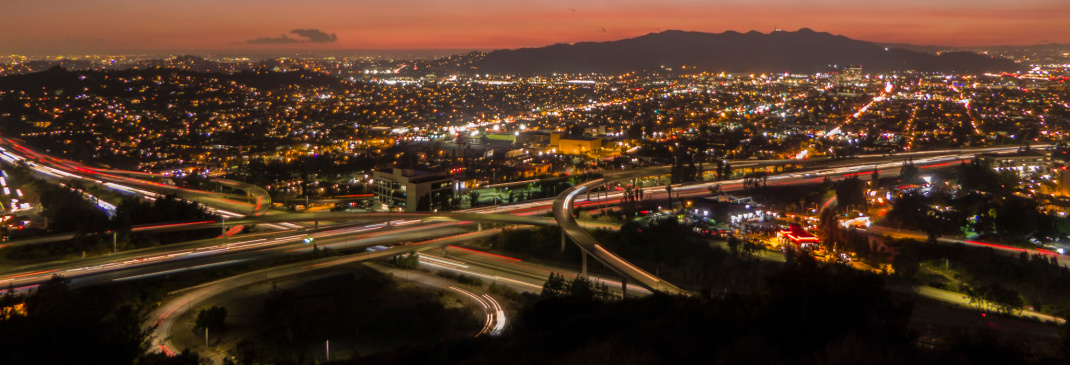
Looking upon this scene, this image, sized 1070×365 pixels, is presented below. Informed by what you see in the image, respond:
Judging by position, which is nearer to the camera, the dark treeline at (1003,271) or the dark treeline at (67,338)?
the dark treeline at (67,338)

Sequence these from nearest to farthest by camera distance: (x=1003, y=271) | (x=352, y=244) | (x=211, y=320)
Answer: (x=211, y=320) → (x=1003, y=271) → (x=352, y=244)

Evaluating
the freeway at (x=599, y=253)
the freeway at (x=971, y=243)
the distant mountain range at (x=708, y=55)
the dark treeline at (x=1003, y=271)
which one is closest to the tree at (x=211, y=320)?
the freeway at (x=599, y=253)

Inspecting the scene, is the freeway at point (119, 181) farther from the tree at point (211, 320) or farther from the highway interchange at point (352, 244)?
the tree at point (211, 320)

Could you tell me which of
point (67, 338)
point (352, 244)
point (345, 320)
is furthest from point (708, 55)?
point (67, 338)

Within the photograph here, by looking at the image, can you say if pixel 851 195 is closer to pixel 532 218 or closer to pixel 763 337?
pixel 532 218

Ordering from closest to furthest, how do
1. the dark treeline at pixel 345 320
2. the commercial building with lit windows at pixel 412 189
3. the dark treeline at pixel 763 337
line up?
the dark treeline at pixel 763 337 → the dark treeline at pixel 345 320 → the commercial building with lit windows at pixel 412 189

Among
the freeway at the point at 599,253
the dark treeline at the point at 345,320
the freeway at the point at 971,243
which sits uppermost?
the freeway at the point at 599,253

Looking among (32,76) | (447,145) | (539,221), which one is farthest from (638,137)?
(32,76)
